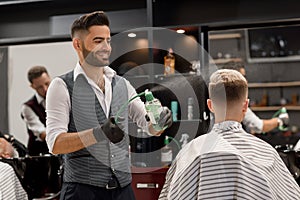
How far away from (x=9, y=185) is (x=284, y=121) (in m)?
2.12

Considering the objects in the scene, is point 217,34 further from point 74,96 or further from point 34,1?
point 74,96

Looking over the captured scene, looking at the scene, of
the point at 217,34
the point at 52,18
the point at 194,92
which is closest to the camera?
the point at 194,92

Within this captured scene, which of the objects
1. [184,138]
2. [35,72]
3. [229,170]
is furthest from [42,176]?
[229,170]

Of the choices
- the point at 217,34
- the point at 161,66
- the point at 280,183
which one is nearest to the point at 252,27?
the point at 217,34

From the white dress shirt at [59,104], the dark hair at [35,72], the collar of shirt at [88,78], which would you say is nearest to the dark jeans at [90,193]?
the white dress shirt at [59,104]

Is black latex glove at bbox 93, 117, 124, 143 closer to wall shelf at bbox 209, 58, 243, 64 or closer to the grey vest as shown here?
the grey vest

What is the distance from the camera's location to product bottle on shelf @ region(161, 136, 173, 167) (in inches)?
143

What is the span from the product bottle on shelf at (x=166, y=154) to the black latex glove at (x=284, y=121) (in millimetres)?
885

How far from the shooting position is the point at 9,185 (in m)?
3.33

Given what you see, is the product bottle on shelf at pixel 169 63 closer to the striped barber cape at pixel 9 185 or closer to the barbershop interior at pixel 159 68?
the barbershop interior at pixel 159 68

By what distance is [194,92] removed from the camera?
139 inches

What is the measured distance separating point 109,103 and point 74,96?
17 cm

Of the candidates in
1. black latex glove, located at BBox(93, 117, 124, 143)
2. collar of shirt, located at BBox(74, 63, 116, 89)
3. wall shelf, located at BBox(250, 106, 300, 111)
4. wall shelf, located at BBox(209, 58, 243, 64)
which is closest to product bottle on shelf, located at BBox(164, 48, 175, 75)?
wall shelf, located at BBox(209, 58, 243, 64)

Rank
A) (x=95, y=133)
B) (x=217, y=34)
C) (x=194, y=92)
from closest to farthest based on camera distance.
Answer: (x=95, y=133) < (x=194, y=92) < (x=217, y=34)
